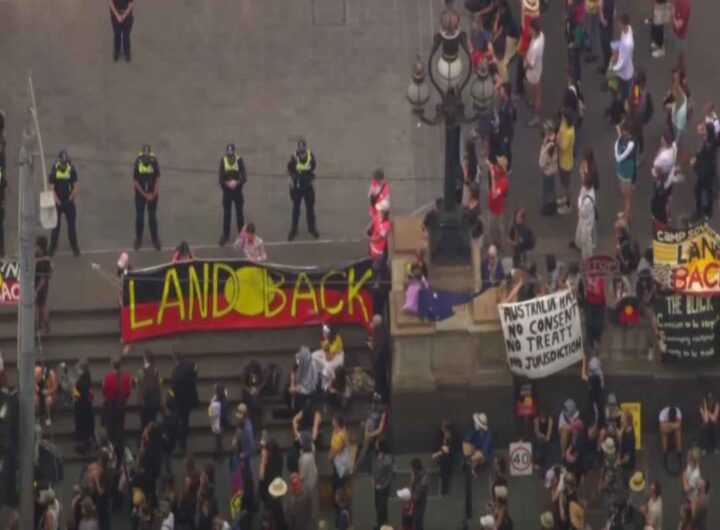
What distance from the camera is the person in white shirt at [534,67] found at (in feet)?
178

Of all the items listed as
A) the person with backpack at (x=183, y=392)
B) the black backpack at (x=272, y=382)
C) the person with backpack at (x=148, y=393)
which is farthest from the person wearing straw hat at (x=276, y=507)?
the person with backpack at (x=148, y=393)

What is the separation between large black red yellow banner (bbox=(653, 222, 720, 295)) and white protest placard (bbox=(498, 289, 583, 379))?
153cm

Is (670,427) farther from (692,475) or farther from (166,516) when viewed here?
(166,516)

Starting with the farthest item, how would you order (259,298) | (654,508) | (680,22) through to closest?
1. (680,22)
2. (259,298)
3. (654,508)

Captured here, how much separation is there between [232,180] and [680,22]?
9012 millimetres

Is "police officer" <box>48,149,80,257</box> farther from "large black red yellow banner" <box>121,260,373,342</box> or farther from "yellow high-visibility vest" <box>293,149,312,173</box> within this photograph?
"yellow high-visibility vest" <box>293,149,312,173</box>

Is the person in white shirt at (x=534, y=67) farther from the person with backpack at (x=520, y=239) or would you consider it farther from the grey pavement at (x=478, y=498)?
the grey pavement at (x=478, y=498)

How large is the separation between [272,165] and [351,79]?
2.59 meters

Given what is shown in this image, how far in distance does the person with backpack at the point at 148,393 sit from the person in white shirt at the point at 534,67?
31.3 feet

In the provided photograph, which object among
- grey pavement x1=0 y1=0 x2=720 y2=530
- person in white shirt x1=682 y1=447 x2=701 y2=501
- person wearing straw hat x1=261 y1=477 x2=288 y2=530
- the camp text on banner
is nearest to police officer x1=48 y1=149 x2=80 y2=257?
grey pavement x1=0 y1=0 x2=720 y2=530

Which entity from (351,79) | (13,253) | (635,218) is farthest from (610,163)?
(13,253)

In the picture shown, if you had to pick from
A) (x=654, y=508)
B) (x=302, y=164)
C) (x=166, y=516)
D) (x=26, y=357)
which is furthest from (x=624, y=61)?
(x=26, y=357)

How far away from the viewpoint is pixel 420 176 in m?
54.9

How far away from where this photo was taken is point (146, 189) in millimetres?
52000
